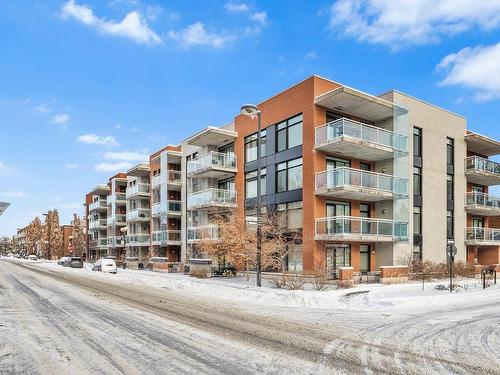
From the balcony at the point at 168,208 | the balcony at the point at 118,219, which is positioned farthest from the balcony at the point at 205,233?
the balcony at the point at 118,219

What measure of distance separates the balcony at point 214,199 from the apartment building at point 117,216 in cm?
2650

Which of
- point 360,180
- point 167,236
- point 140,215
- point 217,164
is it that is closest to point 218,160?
point 217,164

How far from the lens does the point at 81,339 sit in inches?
376

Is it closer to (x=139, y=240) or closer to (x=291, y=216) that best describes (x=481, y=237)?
(x=291, y=216)

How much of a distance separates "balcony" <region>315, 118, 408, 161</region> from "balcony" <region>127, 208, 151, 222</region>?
104 feet

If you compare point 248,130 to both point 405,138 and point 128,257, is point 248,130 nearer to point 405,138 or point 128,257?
point 405,138

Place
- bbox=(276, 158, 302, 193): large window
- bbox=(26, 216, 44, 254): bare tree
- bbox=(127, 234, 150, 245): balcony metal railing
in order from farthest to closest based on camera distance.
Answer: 1. bbox=(26, 216, 44, 254): bare tree
2. bbox=(127, 234, 150, 245): balcony metal railing
3. bbox=(276, 158, 302, 193): large window

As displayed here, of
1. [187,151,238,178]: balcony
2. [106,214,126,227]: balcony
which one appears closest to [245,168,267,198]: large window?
[187,151,238,178]: balcony

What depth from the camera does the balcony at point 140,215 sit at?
52125 millimetres

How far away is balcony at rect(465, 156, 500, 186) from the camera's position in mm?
35250

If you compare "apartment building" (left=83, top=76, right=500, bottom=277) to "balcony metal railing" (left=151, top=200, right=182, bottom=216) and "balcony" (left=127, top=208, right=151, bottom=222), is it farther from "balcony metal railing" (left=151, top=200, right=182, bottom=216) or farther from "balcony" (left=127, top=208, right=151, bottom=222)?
"balcony" (left=127, top=208, right=151, bottom=222)

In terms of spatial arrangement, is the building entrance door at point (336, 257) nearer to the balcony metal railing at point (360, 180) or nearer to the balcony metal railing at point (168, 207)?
the balcony metal railing at point (360, 180)

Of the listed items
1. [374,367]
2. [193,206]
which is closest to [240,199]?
[193,206]

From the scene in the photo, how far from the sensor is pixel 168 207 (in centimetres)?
4544
